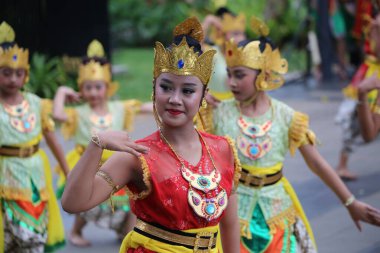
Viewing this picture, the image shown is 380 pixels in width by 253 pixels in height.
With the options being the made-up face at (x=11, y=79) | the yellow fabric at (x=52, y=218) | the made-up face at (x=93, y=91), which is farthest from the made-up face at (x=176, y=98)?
the made-up face at (x=93, y=91)

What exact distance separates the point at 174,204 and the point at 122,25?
70.9 feet

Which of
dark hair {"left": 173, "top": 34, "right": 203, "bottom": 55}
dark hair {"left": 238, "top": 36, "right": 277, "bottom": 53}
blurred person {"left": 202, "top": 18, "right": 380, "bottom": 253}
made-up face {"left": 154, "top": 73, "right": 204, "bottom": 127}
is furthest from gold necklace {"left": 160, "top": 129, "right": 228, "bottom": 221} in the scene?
dark hair {"left": 238, "top": 36, "right": 277, "bottom": 53}

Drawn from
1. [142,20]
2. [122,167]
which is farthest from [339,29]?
[122,167]

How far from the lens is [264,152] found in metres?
5.11

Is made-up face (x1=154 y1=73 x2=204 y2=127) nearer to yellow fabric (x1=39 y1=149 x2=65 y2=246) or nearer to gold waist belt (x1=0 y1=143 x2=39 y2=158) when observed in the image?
gold waist belt (x1=0 y1=143 x2=39 y2=158)

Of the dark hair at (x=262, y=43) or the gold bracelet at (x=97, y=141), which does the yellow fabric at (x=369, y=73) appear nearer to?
the dark hair at (x=262, y=43)

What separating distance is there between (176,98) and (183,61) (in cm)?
19

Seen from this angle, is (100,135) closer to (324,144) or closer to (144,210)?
(144,210)

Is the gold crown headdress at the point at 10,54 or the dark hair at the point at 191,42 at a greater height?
the dark hair at the point at 191,42

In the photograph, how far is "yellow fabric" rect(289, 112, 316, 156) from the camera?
511 cm

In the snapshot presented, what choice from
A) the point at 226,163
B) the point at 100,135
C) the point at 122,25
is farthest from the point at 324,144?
the point at 122,25

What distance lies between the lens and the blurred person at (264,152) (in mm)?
5023

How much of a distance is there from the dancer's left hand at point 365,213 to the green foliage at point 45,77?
28.1 feet

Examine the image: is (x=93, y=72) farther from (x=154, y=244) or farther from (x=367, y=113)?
(x=154, y=244)
